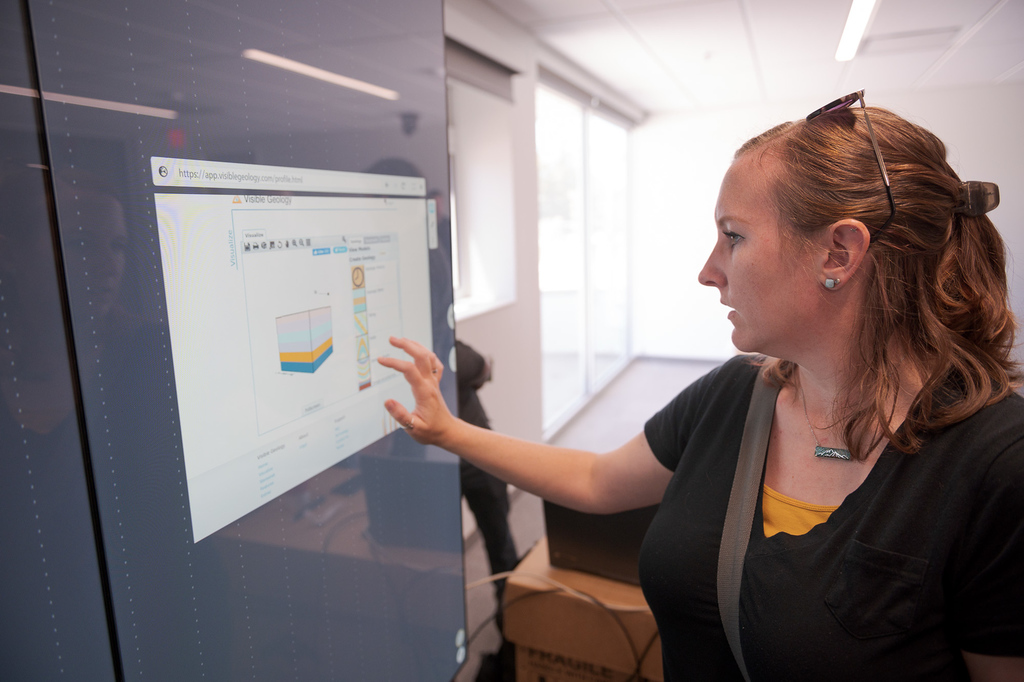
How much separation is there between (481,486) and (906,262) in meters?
1.56

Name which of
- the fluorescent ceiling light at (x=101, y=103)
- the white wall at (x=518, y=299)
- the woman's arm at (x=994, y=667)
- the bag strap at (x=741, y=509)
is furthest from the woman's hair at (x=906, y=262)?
the white wall at (x=518, y=299)

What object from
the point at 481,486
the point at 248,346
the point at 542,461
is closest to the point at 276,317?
the point at 248,346

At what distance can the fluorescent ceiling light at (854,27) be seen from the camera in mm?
1061

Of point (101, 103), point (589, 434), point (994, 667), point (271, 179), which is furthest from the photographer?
point (589, 434)

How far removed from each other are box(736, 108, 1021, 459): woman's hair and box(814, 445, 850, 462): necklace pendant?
0.08 feet

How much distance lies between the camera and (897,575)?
0.76 metres

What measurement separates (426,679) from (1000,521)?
1034mm

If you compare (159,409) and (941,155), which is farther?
(941,155)

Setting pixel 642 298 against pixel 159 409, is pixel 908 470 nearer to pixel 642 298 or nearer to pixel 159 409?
pixel 159 409

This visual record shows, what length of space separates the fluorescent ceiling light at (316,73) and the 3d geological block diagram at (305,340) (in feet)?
1.10

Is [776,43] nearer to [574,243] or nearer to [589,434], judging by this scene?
[574,243]


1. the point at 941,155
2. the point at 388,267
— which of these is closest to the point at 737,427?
the point at 941,155

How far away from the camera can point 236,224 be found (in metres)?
0.77

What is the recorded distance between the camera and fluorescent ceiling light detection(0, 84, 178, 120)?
0.54 metres
